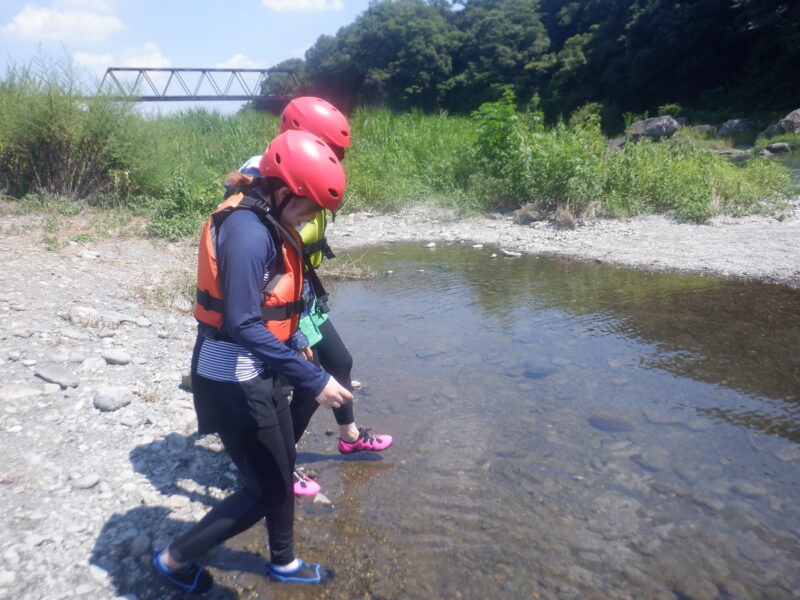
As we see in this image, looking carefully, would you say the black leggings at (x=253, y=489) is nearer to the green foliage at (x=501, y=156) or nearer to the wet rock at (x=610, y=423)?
the wet rock at (x=610, y=423)

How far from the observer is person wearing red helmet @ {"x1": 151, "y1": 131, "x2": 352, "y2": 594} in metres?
2.04

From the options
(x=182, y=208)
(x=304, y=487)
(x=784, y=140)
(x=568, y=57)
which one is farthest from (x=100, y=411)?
(x=568, y=57)

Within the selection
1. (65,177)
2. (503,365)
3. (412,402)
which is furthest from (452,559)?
(65,177)

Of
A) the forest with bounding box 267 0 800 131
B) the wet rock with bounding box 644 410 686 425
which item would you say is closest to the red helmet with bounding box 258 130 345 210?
the wet rock with bounding box 644 410 686 425

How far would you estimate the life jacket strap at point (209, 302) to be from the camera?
2.13 m

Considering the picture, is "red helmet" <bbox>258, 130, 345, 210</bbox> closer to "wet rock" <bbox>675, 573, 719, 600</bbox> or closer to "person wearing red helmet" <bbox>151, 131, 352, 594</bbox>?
"person wearing red helmet" <bbox>151, 131, 352, 594</bbox>

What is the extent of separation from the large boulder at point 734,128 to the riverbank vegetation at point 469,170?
57.2 feet

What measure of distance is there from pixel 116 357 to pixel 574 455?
317cm

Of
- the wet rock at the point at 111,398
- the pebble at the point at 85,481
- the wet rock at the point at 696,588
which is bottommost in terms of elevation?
the wet rock at the point at 696,588

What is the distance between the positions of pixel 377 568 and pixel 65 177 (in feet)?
33.6

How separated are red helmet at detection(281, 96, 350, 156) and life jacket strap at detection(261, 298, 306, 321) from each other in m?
0.99

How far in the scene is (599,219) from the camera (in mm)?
10102

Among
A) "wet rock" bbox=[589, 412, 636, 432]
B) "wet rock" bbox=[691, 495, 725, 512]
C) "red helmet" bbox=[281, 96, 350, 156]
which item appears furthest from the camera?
"wet rock" bbox=[589, 412, 636, 432]

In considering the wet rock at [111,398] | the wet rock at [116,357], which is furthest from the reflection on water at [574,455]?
the wet rock at [116,357]
